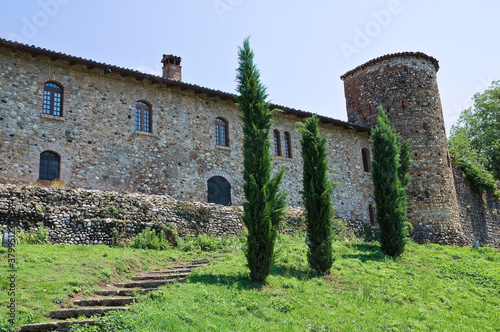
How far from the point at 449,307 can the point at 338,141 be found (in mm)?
14459

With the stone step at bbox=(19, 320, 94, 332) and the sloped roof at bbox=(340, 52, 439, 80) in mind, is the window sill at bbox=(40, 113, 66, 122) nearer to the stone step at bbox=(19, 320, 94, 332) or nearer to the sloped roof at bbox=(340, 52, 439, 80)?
the stone step at bbox=(19, 320, 94, 332)

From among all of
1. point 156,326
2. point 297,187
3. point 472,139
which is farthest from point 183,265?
point 472,139

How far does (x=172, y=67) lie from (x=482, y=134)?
26.8 meters

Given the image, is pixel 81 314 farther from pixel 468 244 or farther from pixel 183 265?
pixel 468 244

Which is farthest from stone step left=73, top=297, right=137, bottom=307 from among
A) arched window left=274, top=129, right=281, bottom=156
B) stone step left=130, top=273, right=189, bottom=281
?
arched window left=274, top=129, right=281, bottom=156

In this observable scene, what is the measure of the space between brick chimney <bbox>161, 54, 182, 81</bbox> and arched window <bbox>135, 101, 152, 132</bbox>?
3100 mm

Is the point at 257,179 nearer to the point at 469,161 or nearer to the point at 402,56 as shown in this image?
the point at 402,56

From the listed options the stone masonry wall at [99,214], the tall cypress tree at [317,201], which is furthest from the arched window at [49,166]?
the tall cypress tree at [317,201]

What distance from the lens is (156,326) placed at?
28.3 feet

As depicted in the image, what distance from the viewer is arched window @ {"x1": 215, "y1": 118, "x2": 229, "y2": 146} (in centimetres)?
2211

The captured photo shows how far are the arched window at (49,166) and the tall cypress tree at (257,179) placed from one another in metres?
7.51

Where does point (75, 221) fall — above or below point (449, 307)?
above

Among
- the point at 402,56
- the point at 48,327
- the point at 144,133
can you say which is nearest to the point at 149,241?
the point at 144,133

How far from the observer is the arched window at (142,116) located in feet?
65.9
